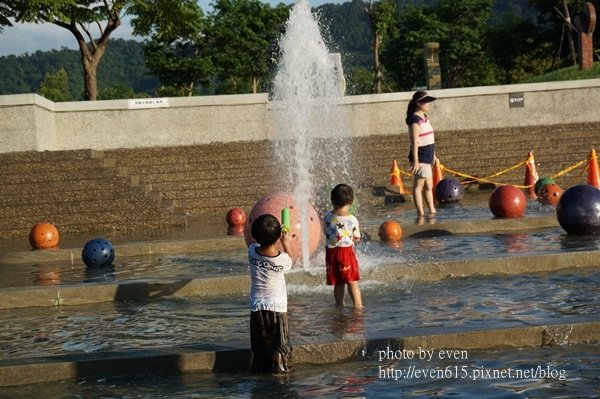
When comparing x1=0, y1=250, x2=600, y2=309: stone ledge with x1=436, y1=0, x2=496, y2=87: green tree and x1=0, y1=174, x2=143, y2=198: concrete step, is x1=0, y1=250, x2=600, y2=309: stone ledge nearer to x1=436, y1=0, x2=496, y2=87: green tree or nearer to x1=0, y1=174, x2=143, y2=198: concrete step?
x1=0, y1=174, x2=143, y2=198: concrete step

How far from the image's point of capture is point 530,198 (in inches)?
850

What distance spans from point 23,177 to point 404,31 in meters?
63.5

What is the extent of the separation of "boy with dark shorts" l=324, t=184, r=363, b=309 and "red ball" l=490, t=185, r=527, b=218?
700 centimetres

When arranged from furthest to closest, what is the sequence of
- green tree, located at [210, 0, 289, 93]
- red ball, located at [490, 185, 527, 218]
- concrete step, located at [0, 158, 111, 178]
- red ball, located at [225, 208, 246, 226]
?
green tree, located at [210, 0, 289, 93], concrete step, located at [0, 158, 111, 178], red ball, located at [225, 208, 246, 226], red ball, located at [490, 185, 527, 218]

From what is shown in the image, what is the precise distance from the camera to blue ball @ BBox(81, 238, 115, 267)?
14312 millimetres

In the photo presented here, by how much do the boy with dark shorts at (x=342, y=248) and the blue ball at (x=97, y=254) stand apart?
5.19m

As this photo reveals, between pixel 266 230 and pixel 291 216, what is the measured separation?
3.89m

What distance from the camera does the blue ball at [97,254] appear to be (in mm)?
14312

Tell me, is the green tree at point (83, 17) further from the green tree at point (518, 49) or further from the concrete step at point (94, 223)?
the green tree at point (518, 49)

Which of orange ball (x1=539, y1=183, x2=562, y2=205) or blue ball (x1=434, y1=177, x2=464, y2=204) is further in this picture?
blue ball (x1=434, y1=177, x2=464, y2=204)

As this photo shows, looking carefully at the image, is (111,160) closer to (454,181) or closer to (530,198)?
(454,181)

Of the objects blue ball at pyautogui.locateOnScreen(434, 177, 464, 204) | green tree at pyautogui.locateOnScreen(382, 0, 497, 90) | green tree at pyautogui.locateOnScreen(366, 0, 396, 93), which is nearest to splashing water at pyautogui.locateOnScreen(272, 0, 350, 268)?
blue ball at pyautogui.locateOnScreen(434, 177, 464, 204)

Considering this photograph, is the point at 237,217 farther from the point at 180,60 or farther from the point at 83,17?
the point at 180,60

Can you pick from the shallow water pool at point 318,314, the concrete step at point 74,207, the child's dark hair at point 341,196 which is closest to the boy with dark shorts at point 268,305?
the shallow water pool at point 318,314
